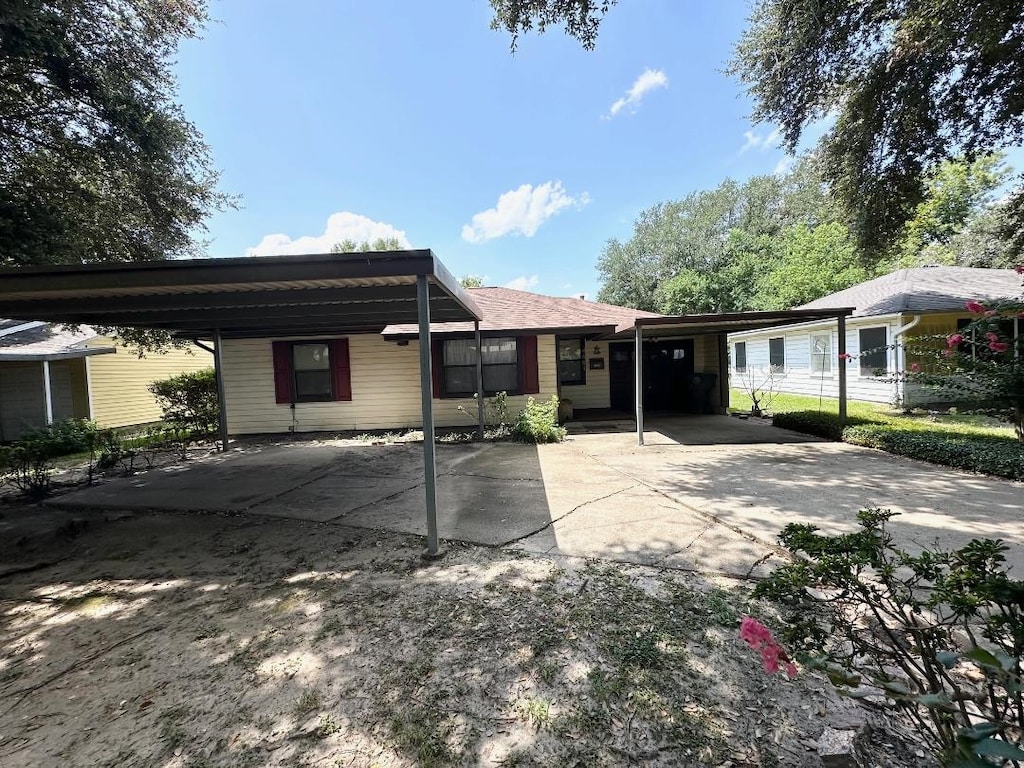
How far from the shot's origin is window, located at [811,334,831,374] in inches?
548

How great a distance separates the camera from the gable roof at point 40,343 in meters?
10.6

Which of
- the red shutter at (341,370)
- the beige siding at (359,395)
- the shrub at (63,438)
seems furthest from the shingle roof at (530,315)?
the shrub at (63,438)

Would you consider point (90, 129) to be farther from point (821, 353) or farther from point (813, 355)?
point (813, 355)

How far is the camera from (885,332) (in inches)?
462

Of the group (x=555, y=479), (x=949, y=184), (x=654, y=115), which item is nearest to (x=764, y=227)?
(x=949, y=184)

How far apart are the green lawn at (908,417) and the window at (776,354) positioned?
150 cm

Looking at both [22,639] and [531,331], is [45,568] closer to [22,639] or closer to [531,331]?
[22,639]

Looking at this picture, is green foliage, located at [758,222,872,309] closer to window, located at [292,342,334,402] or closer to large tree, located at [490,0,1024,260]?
large tree, located at [490,0,1024,260]

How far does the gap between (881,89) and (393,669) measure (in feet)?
34.9

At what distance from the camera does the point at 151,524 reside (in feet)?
15.2

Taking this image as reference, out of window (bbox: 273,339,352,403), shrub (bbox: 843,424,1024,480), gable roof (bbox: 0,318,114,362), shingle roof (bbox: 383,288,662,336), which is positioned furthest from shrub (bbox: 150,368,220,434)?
shrub (bbox: 843,424,1024,480)

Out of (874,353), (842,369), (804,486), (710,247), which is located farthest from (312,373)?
(710,247)

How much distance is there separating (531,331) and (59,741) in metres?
8.21

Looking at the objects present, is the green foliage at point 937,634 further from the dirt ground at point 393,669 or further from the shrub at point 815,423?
the shrub at point 815,423
